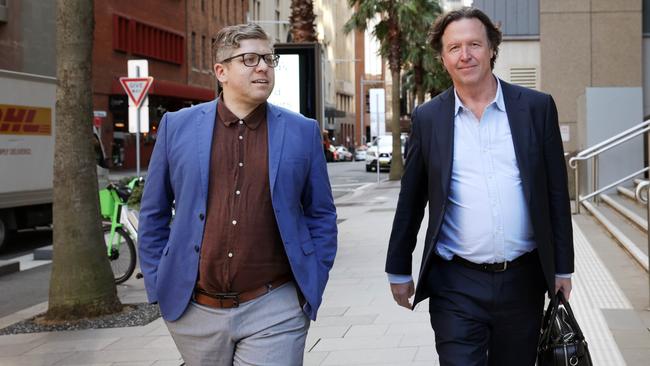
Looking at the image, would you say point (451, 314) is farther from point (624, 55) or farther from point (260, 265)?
point (624, 55)

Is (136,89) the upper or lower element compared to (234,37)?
upper

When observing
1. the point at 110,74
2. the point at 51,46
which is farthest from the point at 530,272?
the point at 110,74

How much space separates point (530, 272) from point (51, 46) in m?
34.6

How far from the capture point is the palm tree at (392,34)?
39094 mm

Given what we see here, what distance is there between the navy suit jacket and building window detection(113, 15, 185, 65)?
47.9 metres

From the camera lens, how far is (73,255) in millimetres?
9094

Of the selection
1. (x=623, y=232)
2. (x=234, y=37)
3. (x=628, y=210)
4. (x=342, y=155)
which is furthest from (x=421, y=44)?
(x=234, y=37)

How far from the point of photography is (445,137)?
394cm

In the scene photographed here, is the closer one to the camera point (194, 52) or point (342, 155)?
point (194, 52)

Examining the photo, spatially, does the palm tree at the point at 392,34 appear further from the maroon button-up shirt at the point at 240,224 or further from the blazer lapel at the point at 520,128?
the maroon button-up shirt at the point at 240,224

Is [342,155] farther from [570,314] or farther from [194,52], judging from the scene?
[570,314]

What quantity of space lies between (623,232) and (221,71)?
10.1 m

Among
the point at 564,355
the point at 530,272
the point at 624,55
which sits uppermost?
the point at 624,55

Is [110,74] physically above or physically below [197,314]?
above
